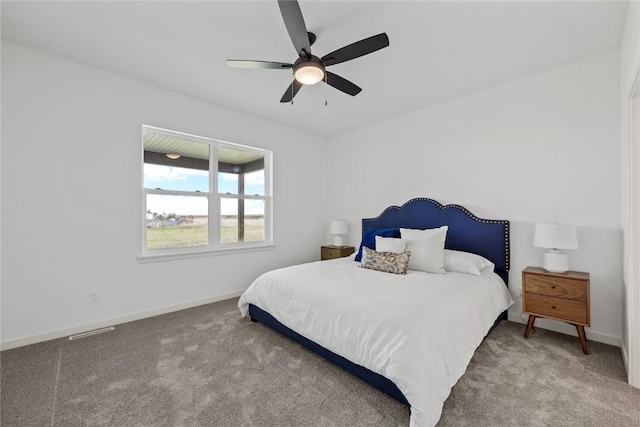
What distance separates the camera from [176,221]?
3463 mm

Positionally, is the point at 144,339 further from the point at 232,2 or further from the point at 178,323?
the point at 232,2

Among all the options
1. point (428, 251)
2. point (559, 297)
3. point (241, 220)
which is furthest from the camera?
point (241, 220)

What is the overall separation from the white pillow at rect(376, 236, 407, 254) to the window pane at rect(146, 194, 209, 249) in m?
2.30

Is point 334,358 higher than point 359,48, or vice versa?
point 359,48

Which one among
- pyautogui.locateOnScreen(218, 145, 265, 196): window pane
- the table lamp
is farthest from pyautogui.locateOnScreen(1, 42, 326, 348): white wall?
the table lamp

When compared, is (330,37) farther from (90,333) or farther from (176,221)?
(90,333)

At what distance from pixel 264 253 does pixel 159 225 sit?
4.89 ft

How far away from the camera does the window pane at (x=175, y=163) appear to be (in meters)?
3.27

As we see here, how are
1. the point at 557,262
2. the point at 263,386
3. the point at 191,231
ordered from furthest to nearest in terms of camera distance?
the point at 191,231 → the point at 557,262 → the point at 263,386

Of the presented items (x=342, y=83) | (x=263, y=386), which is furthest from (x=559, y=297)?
(x=342, y=83)

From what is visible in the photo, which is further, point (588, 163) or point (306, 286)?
point (588, 163)

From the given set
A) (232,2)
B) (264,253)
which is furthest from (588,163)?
(264,253)

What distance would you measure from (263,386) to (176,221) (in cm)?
240

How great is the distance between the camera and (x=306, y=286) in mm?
2361
